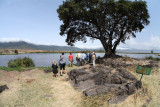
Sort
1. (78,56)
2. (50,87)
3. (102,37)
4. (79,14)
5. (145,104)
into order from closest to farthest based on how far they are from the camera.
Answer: (145,104) < (50,87) < (78,56) < (79,14) < (102,37)

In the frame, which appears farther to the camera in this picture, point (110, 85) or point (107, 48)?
point (107, 48)

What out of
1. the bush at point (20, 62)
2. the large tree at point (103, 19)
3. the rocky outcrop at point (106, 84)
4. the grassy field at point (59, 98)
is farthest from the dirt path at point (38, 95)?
the large tree at point (103, 19)

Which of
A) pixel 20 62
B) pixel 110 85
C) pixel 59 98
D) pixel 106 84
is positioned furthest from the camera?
pixel 20 62

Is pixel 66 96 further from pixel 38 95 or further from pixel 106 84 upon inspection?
pixel 106 84

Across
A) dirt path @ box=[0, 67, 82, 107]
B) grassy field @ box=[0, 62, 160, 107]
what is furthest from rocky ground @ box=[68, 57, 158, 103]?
dirt path @ box=[0, 67, 82, 107]

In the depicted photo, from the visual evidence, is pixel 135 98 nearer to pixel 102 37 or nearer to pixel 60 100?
pixel 60 100

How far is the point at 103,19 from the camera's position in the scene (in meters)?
20.3

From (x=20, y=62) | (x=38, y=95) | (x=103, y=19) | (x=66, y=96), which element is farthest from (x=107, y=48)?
(x=38, y=95)

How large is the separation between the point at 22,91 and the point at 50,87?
1.78 meters

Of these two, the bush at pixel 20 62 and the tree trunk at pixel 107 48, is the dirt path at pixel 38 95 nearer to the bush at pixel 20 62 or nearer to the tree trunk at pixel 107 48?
the bush at pixel 20 62

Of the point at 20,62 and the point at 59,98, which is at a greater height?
the point at 20,62

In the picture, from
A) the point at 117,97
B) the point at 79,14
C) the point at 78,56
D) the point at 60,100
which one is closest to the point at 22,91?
the point at 60,100

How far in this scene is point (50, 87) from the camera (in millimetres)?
9148

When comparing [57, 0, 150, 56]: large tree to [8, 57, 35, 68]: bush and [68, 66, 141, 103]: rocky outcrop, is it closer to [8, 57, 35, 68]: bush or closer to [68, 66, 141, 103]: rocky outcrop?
[8, 57, 35, 68]: bush
